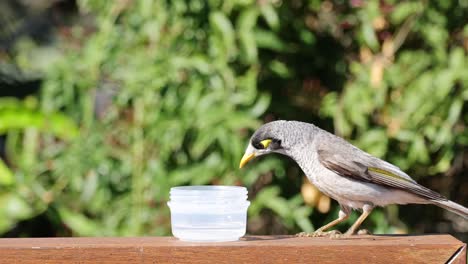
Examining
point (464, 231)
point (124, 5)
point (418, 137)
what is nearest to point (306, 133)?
point (418, 137)

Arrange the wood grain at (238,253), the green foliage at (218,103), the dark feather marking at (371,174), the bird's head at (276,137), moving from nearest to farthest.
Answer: the wood grain at (238,253), the dark feather marking at (371,174), the bird's head at (276,137), the green foliage at (218,103)

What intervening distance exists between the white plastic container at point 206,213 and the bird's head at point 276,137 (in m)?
0.71

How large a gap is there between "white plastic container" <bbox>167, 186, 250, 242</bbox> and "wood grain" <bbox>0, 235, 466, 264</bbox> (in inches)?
4.1

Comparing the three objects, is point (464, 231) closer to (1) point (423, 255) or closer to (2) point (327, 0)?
(2) point (327, 0)

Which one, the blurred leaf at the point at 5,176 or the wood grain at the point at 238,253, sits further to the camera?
the blurred leaf at the point at 5,176

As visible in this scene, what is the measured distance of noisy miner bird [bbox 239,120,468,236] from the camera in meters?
4.21

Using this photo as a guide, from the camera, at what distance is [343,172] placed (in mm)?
4281

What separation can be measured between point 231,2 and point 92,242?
245 cm

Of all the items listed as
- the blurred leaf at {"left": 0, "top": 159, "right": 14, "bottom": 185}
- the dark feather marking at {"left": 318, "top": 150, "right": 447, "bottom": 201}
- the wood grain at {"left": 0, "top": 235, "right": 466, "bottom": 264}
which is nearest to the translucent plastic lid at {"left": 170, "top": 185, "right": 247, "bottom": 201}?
the wood grain at {"left": 0, "top": 235, "right": 466, "bottom": 264}

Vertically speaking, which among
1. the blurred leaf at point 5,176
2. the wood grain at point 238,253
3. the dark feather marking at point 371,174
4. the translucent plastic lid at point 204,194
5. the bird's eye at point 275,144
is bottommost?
the blurred leaf at point 5,176

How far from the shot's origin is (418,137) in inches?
228

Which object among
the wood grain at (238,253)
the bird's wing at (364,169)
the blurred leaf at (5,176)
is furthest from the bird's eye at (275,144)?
the blurred leaf at (5,176)

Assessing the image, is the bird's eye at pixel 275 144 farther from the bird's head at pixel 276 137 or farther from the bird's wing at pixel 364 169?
the bird's wing at pixel 364 169

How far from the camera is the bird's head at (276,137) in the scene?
429cm
